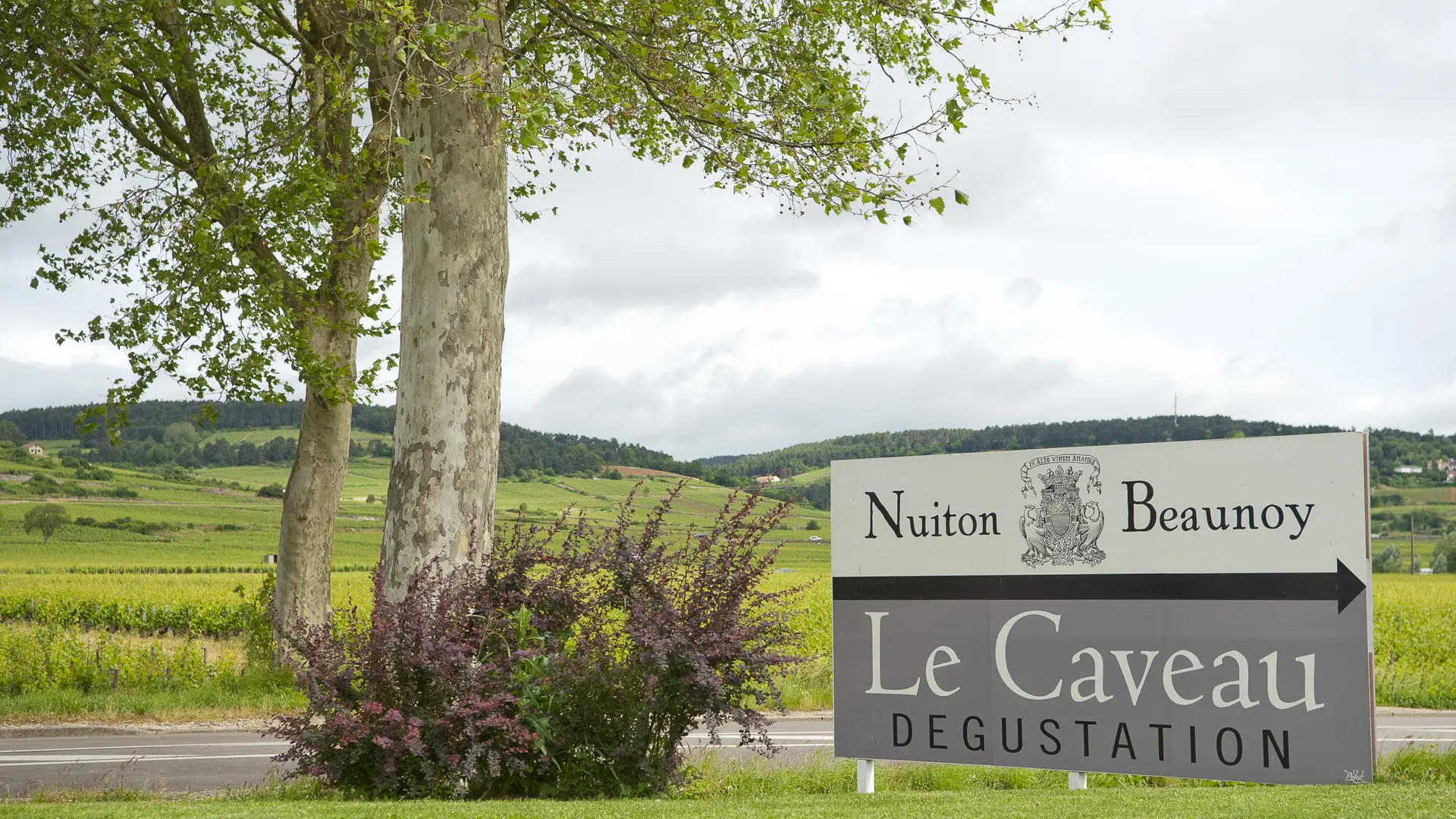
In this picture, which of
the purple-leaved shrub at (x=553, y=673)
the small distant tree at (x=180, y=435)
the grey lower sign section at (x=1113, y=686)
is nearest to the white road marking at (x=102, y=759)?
the purple-leaved shrub at (x=553, y=673)

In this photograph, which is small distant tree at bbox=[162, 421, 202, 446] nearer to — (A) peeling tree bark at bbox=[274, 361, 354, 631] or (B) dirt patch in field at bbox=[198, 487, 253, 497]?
(B) dirt patch in field at bbox=[198, 487, 253, 497]

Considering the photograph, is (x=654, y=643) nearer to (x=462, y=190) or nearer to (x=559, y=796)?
(x=559, y=796)

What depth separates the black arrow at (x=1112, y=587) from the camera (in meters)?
7.12

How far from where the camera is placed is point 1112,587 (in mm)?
7648

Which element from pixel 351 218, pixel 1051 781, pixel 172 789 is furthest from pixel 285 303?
pixel 1051 781

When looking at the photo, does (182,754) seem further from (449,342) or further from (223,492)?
(223,492)

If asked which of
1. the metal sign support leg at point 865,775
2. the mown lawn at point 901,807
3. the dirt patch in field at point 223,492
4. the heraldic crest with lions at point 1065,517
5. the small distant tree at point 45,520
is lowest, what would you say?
the small distant tree at point 45,520

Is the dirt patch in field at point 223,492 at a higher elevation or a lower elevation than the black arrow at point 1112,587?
lower

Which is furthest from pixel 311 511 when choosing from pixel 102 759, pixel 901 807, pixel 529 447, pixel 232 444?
pixel 232 444

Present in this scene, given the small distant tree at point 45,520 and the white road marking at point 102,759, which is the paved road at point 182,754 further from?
the small distant tree at point 45,520

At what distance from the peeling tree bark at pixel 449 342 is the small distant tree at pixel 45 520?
86.0 meters

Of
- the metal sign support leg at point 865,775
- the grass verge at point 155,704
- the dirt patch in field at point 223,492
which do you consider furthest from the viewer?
the dirt patch in field at point 223,492

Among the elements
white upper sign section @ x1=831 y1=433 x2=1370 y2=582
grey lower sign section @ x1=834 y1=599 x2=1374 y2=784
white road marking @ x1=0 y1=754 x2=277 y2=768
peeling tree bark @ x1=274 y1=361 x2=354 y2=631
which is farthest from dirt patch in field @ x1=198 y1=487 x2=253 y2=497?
grey lower sign section @ x1=834 y1=599 x2=1374 y2=784

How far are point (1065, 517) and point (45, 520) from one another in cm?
9144
